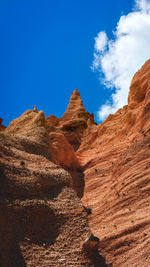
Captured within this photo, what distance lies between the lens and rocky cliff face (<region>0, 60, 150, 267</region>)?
13.8 metres

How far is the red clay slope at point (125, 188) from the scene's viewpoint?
14805 millimetres

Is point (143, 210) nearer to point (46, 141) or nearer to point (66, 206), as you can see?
point (66, 206)

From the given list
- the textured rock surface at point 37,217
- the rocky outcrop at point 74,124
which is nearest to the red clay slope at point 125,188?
the textured rock surface at point 37,217

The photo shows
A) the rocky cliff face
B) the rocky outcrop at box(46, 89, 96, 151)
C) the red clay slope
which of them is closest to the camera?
the rocky cliff face

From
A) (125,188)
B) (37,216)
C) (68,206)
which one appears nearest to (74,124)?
(125,188)

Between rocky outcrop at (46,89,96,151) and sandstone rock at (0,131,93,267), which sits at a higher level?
rocky outcrop at (46,89,96,151)

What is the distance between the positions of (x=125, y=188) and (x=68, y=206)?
454 centimetres

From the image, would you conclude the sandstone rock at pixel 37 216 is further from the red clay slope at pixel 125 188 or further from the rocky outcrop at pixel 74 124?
the rocky outcrop at pixel 74 124

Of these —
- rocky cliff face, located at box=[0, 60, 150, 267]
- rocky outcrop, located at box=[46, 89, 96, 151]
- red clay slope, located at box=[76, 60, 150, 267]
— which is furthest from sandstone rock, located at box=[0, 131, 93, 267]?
rocky outcrop, located at box=[46, 89, 96, 151]

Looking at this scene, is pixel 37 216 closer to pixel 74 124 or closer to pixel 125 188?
pixel 125 188

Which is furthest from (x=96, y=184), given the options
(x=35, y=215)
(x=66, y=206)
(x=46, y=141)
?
(x=35, y=215)

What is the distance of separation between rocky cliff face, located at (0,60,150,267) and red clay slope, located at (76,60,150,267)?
6cm

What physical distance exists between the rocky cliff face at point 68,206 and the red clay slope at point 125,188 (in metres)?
0.06

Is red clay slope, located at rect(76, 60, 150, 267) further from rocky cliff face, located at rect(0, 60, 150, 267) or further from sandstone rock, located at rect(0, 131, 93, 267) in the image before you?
sandstone rock, located at rect(0, 131, 93, 267)
